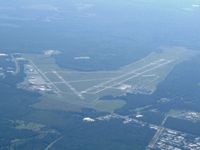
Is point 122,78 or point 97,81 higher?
point 97,81

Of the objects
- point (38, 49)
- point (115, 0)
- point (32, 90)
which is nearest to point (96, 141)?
point (32, 90)

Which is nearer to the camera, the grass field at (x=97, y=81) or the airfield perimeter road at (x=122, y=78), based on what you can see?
the grass field at (x=97, y=81)

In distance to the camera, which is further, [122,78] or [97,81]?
[122,78]

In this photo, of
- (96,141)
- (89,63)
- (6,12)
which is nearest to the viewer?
(96,141)

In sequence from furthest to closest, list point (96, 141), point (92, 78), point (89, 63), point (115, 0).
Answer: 1. point (115, 0)
2. point (89, 63)
3. point (92, 78)
4. point (96, 141)

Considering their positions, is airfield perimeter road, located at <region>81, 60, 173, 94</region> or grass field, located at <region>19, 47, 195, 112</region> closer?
grass field, located at <region>19, 47, 195, 112</region>

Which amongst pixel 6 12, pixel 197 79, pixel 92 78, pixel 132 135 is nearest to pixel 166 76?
pixel 197 79

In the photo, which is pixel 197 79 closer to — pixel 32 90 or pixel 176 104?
pixel 176 104

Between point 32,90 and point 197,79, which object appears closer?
point 32,90

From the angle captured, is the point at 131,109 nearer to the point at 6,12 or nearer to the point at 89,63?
the point at 89,63
